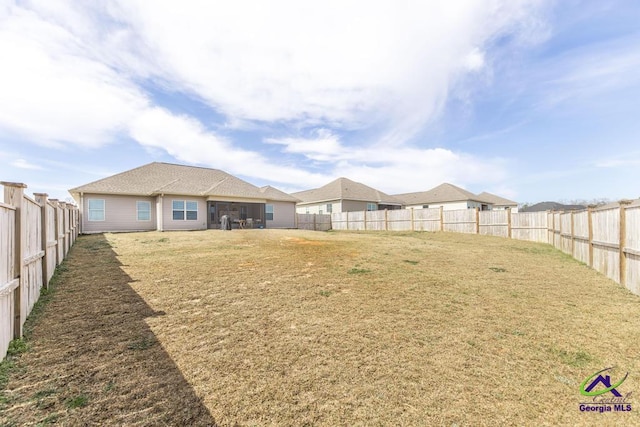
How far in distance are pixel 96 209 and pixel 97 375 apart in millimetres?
18923

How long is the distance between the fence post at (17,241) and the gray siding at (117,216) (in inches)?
665

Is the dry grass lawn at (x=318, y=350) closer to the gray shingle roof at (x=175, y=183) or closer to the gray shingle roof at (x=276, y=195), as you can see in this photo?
the gray shingle roof at (x=175, y=183)

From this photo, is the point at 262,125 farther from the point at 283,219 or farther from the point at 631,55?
the point at 631,55

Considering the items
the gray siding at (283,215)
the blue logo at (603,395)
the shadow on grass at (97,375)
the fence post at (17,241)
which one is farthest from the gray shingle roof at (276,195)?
the blue logo at (603,395)

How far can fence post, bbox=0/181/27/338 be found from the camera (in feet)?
11.2

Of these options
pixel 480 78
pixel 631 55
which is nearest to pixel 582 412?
pixel 631 55

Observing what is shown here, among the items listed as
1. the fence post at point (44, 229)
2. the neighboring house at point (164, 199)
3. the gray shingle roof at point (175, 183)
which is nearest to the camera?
the fence post at point (44, 229)

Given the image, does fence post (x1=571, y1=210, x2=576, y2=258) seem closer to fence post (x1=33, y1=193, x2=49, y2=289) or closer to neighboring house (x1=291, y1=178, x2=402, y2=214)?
fence post (x1=33, y1=193, x2=49, y2=289)

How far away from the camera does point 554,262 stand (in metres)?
9.40

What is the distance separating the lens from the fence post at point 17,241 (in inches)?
134

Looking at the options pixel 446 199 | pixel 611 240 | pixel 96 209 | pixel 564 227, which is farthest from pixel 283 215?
pixel 446 199

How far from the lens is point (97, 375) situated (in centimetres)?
282

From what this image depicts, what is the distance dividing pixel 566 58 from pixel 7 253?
1709 centimetres

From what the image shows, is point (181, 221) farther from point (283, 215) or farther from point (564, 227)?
point (564, 227)
